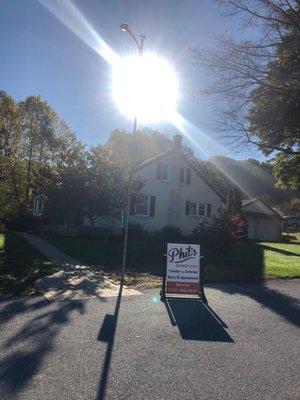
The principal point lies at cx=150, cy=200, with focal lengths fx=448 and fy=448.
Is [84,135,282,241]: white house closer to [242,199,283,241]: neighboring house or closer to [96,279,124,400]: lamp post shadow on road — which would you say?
[242,199,283,241]: neighboring house

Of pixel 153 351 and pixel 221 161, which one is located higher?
pixel 221 161

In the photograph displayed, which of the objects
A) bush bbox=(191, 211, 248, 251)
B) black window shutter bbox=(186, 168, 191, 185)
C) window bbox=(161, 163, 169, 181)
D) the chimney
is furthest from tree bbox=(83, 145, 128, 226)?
black window shutter bbox=(186, 168, 191, 185)

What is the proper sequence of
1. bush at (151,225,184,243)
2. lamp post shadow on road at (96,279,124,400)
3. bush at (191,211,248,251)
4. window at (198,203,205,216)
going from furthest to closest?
window at (198,203,205,216)
bush at (151,225,184,243)
bush at (191,211,248,251)
lamp post shadow on road at (96,279,124,400)

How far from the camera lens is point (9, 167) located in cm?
3441

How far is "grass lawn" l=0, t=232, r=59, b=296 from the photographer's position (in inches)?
416

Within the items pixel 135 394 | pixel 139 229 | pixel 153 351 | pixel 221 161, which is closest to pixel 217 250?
pixel 139 229

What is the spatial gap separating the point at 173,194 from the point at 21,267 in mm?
18913

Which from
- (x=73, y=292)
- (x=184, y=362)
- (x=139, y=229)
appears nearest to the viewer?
(x=184, y=362)

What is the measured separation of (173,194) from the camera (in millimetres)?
31516

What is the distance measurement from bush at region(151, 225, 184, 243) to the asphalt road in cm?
1767

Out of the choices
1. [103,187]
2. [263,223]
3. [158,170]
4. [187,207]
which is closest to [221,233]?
[103,187]

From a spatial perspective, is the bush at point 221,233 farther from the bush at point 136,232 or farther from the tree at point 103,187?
the bush at point 136,232

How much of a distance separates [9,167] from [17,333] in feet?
95.7

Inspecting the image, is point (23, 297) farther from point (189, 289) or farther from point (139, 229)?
point (139, 229)
